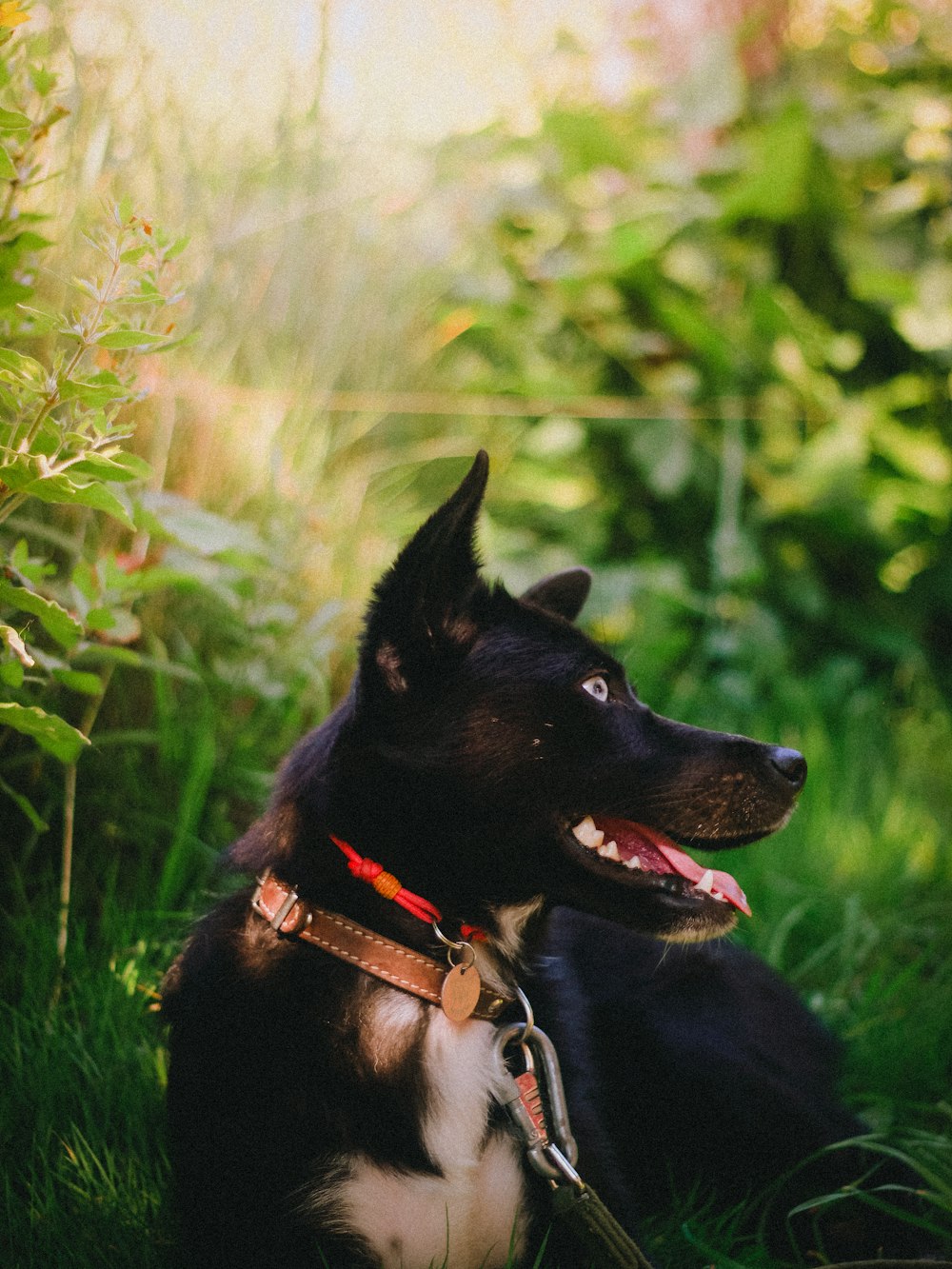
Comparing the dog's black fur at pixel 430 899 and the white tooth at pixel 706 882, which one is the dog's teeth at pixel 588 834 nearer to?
the dog's black fur at pixel 430 899

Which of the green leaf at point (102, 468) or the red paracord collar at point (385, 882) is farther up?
the green leaf at point (102, 468)

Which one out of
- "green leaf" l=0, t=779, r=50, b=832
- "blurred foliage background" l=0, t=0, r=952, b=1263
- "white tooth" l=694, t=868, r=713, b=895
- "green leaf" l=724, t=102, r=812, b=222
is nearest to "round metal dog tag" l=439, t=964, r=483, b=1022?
"white tooth" l=694, t=868, r=713, b=895

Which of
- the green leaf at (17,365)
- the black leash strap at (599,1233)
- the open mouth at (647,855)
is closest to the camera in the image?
the green leaf at (17,365)

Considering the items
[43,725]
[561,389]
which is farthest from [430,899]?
[561,389]

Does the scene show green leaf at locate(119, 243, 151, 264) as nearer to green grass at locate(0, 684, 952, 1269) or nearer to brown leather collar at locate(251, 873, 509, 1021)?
brown leather collar at locate(251, 873, 509, 1021)

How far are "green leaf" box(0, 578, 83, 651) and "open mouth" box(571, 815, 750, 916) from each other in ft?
2.69

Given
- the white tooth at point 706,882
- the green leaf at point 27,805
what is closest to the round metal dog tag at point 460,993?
the white tooth at point 706,882

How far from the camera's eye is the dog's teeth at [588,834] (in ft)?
5.63

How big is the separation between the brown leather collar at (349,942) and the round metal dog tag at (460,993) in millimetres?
14

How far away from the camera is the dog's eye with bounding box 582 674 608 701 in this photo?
69.6 inches

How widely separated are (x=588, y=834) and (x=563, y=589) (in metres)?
0.58

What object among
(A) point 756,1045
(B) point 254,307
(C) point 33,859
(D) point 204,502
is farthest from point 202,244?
(A) point 756,1045

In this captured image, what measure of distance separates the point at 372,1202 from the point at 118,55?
2.57 metres

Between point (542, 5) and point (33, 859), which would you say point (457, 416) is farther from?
point (33, 859)
